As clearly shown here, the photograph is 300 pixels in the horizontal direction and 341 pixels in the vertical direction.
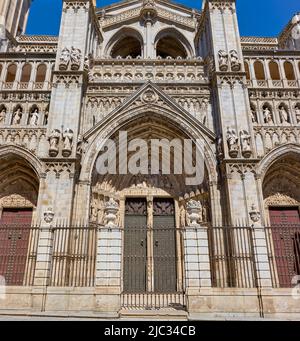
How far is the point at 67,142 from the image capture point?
13.2 metres

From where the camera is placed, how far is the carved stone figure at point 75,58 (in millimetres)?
15156

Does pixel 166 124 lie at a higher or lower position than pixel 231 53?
lower

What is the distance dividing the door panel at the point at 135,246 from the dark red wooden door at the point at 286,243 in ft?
16.1

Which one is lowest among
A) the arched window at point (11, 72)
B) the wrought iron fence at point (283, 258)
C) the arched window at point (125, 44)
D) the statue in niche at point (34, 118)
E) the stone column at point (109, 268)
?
the stone column at point (109, 268)

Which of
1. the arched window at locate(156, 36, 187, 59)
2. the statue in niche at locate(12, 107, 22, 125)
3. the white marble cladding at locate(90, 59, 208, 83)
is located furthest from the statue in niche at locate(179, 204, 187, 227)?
the arched window at locate(156, 36, 187, 59)

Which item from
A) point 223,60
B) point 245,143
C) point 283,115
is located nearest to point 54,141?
point 245,143

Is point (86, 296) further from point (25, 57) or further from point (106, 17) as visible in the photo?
point (106, 17)

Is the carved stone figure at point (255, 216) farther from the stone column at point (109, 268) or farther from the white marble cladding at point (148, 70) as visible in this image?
the white marble cladding at point (148, 70)

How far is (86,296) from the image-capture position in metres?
8.34

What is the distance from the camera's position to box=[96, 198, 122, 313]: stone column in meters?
8.12

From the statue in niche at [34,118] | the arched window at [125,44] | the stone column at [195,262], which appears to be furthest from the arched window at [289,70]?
the statue in niche at [34,118]
